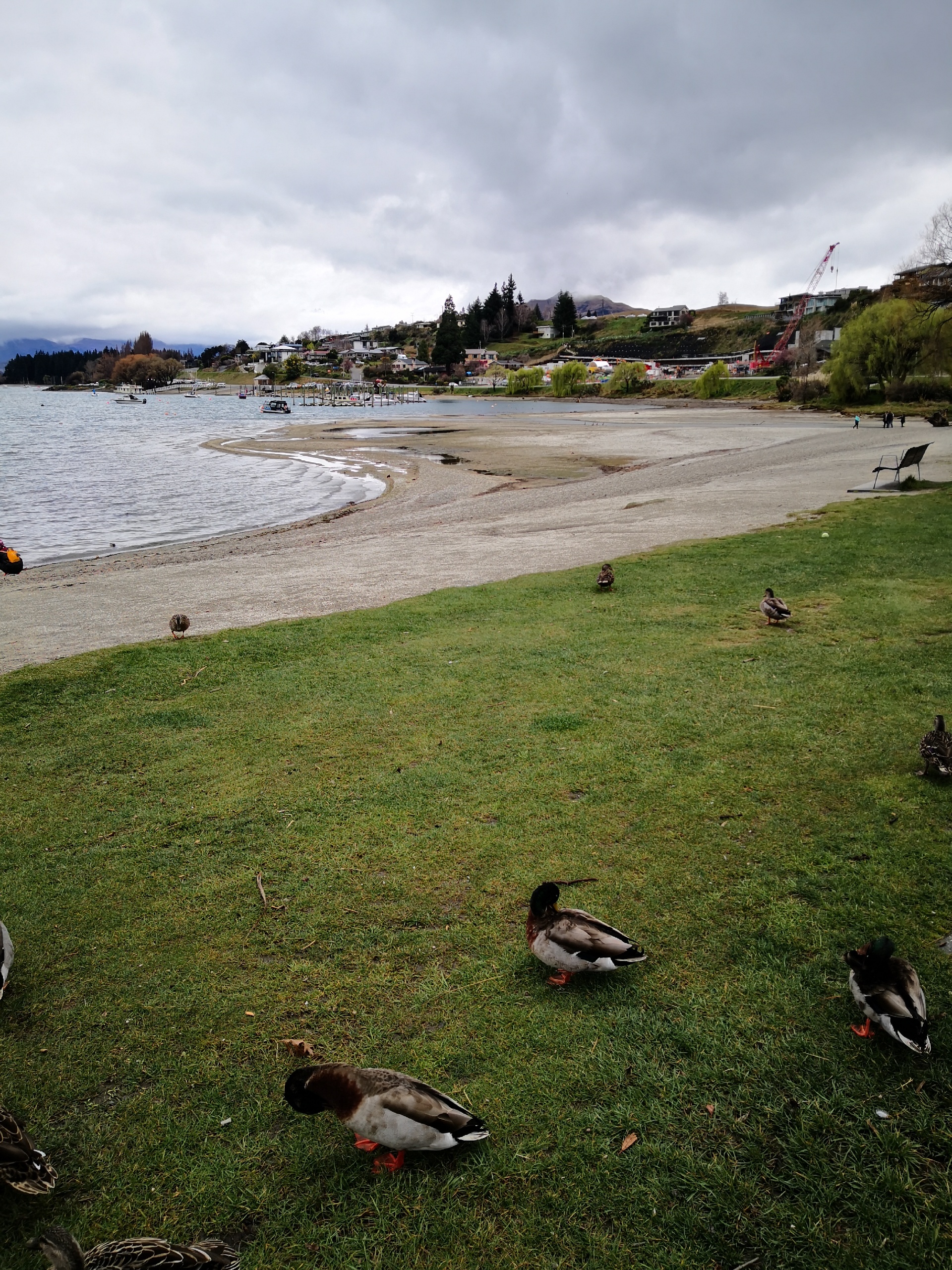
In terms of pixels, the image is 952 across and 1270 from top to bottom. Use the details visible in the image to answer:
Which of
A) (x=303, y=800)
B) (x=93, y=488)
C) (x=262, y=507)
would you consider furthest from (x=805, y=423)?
(x=303, y=800)

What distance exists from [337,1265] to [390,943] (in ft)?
5.25

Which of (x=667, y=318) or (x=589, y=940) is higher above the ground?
(x=667, y=318)

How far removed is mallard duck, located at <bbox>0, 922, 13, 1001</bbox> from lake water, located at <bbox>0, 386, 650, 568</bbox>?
19.1 metres

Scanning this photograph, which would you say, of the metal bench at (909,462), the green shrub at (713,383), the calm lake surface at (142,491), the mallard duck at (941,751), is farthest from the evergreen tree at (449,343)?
the mallard duck at (941,751)

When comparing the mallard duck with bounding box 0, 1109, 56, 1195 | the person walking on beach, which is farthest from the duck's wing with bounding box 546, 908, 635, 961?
Result: the person walking on beach

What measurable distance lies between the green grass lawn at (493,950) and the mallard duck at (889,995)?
14 cm

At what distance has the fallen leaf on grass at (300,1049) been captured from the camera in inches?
135

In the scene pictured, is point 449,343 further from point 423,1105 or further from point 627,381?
point 423,1105

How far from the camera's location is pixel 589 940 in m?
3.70

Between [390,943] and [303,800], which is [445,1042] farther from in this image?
[303,800]

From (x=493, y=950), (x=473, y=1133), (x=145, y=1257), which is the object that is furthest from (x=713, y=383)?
(x=145, y=1257)

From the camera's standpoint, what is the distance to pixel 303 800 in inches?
221

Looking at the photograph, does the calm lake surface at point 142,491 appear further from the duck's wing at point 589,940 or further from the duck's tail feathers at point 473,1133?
the duck's tail feathers at point 473,1133

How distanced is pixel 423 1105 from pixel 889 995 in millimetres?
2109
